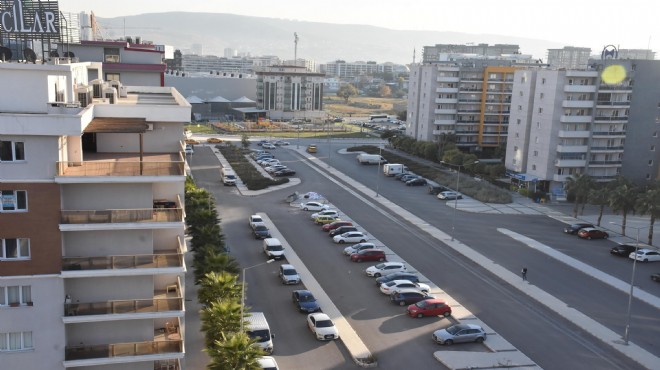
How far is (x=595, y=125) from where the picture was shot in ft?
214

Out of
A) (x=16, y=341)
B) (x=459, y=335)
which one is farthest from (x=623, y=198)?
(x=16, y=341)

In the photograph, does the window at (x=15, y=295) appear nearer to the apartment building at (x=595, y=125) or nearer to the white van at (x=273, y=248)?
the white van at (x=273, y=248)

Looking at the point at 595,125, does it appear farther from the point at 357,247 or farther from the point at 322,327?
the point at 322,327

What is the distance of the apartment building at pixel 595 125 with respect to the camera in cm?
6412

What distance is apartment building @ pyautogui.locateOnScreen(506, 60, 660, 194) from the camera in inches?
2525

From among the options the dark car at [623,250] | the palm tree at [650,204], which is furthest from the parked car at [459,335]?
the palm tree at [650,204]

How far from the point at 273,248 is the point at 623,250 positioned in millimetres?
25153

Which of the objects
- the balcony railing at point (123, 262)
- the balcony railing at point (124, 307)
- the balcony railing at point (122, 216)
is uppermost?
the balcony railing at point (122, 216)

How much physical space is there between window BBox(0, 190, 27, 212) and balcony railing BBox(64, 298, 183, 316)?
3.33 meters

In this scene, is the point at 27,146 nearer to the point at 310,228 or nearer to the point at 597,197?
the point at 310,228

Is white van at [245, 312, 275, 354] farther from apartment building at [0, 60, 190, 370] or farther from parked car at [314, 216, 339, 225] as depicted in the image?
parked car at [314, 216, 339, 225]

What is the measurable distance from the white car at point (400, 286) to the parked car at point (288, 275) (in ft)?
17.1

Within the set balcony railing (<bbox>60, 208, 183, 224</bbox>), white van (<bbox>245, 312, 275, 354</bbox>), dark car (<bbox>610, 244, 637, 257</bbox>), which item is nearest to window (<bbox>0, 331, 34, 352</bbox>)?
balcony railing (<bbox>60, 208, 183, 224</bbox>)

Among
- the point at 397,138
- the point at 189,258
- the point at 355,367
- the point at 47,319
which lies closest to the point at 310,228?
the point at 189,258
